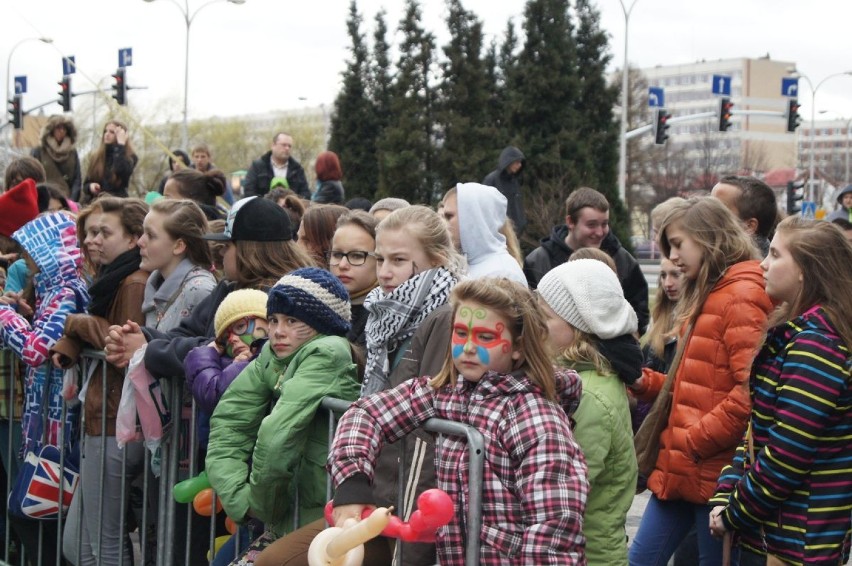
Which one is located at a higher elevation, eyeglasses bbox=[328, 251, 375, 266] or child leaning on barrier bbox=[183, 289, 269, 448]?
eyeglasses bbox=[328, 251, 375, 266]

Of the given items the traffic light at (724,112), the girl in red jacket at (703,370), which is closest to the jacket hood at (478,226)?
the girl in red jacket at (703,370)

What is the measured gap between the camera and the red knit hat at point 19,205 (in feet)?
21.6

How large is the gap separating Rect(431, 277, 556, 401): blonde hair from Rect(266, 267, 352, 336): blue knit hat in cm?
78

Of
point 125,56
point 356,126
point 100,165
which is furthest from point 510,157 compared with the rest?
point 125,56

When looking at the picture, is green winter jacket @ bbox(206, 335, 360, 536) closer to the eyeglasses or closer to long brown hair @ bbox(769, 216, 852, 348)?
the eyeglasses

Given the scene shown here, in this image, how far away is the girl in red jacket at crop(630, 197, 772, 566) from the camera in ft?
13.4

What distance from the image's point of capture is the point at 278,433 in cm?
379

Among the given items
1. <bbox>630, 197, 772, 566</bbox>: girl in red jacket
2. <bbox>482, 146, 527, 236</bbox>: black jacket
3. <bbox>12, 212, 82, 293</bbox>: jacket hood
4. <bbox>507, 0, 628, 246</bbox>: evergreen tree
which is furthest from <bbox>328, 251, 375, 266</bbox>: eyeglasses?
<bbox>507, 0, 628, 246</bbox>: evergreen tree

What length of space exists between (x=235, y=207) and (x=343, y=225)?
1.71 ft

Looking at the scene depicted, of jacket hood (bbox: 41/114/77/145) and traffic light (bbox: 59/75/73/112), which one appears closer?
jacket hood (bbox: 41/114/77/145)

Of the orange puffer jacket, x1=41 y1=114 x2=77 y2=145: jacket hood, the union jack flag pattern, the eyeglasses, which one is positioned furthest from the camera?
x1=41 y1=114 x2=77 y2=145: jacket hood

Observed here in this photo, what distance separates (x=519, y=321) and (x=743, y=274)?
4.13ft

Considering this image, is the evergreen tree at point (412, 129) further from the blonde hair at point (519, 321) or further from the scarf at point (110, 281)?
the blonde hair at point (519, 321)

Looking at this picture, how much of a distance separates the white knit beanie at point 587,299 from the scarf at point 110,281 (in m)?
2.41
